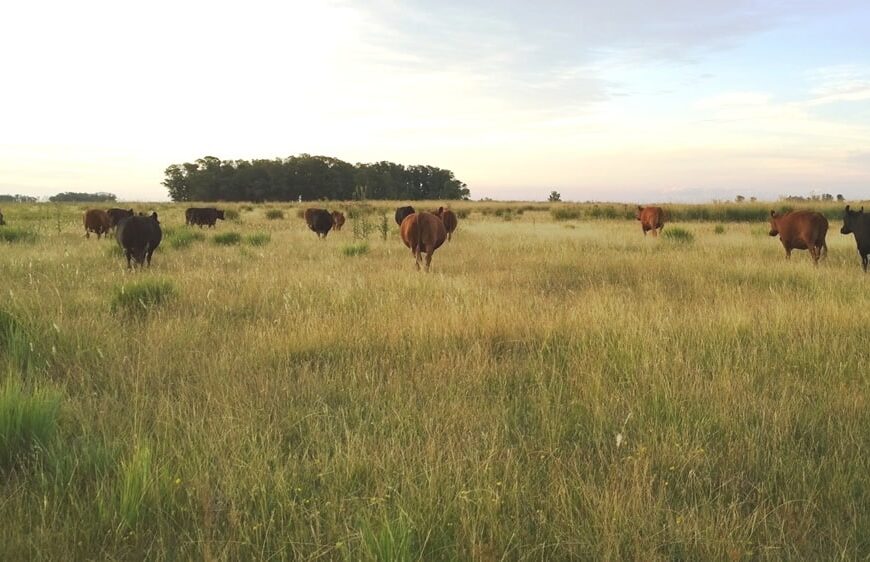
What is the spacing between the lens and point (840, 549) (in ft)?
6.83

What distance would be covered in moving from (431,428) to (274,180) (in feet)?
327

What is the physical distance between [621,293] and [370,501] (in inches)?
234

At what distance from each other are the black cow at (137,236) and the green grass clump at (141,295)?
303 cm

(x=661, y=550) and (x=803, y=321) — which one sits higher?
(x=803, y=321)

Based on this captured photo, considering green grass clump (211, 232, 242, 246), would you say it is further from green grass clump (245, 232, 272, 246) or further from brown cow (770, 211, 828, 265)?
brown cow (770, 211, 828, 265)

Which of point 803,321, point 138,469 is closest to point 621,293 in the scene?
point 803,321

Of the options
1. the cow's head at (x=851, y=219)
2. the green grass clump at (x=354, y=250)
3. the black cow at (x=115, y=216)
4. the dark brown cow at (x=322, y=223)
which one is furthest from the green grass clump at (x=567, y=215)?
the cow's head at (x=851, y=219)

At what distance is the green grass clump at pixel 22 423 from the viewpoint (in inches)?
105

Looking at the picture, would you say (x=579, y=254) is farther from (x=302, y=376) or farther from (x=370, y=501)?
(x=370, y=501)

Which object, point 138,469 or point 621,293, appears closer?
point 138,469

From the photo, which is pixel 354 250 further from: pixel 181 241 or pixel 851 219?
pixel 851 219

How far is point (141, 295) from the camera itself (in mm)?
6379

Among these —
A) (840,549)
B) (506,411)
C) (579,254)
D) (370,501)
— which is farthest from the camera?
(579,254)

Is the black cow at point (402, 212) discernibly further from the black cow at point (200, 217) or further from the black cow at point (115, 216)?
the black cow at point (200, 217)
